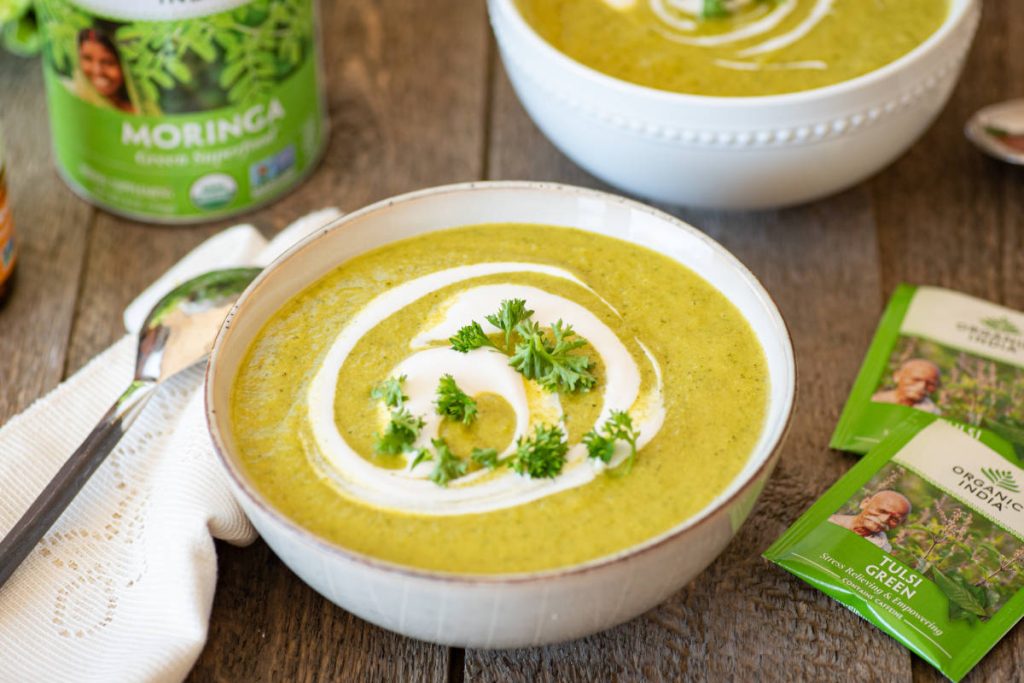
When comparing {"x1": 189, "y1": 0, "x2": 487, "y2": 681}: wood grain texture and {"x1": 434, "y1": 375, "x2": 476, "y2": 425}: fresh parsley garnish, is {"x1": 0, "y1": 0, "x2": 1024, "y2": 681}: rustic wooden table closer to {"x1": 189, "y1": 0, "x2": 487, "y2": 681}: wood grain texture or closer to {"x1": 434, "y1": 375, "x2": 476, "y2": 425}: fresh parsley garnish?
{"x1": 189, "y1": 0, "x2": 487, "y2": 681}: wood grain texture

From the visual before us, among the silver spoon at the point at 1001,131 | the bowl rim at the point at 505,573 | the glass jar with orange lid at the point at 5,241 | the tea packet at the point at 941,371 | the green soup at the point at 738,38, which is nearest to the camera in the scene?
the bowl rim at the point at 505,573

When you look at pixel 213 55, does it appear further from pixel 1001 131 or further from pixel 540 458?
pixel 1001 131

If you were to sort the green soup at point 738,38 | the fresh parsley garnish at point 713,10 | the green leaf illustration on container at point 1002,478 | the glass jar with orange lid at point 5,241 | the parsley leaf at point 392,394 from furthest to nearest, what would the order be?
the fresh parsley garnish at point 713,10 < the green soup at point 738,38 < the glass jar with orange lid at point 5,241 < the green leaf illustration on container at point 1002,478 < the parsley leaf at point 392,394

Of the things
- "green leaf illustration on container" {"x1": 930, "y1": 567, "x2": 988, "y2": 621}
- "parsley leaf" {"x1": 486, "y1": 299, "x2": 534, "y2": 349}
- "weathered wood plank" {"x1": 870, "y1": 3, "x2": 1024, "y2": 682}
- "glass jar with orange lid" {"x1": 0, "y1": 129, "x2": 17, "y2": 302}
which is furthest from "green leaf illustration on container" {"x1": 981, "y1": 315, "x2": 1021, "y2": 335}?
"glass jar with orange lid" {"x1": 0, "y1": 129, "x2": 17, "y2": 302}

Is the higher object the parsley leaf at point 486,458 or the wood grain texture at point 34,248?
the parsley leaf at point 486,458

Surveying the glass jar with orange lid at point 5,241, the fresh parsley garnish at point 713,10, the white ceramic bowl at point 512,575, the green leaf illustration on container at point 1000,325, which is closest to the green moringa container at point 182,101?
the glass jar with orange lid at point 5,241

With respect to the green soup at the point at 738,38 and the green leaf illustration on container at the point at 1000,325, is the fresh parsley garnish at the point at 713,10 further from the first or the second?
the green leaf illustration on container at the point at 1000,325

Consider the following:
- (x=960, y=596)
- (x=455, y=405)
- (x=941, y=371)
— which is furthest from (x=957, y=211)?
(x=455, y=405)

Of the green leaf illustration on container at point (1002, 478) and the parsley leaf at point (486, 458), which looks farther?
the green leaf illustration on container at point (1002, 478)

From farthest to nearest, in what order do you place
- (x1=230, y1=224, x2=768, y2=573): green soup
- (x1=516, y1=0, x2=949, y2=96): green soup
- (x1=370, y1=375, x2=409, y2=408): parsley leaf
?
(x1=516, y1=0, x2=949, y2=96): green soup, (x1=370, y1=375, x2=409, y2=408): parsley leaf, (x1=230, y1=224, x2=768, y2=573): green soup
